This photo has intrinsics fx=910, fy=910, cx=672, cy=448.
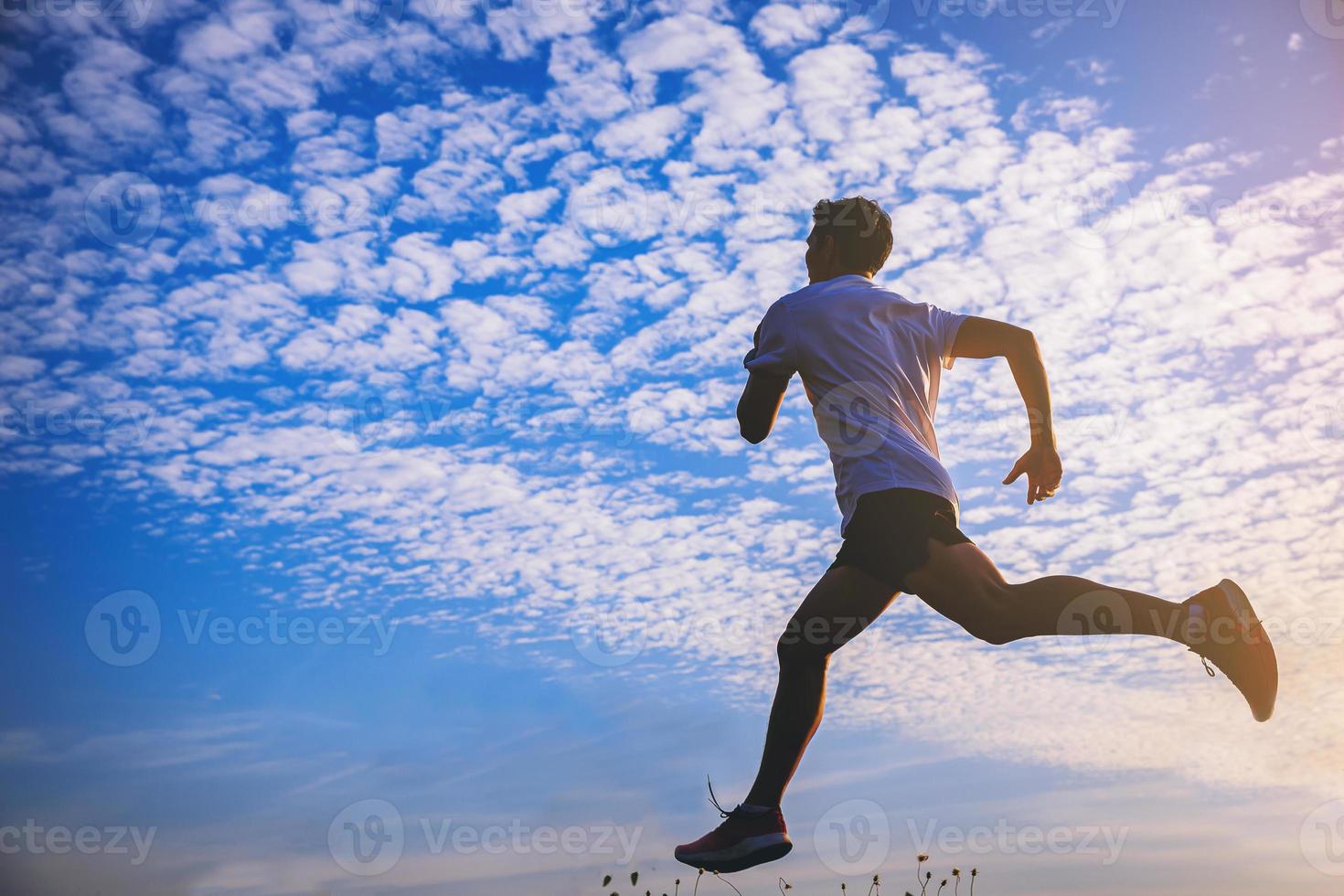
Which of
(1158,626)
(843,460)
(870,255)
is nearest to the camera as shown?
(1158,626)

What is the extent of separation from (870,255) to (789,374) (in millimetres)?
768

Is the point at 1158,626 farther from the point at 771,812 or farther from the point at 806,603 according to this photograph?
the point at 771,812

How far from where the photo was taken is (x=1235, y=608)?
3.21 meters

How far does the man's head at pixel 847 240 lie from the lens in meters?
4.02

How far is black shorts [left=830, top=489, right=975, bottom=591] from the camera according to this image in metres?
3.34

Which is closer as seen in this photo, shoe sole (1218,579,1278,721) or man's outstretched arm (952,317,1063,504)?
shoe sole (1218,579,1278,721)

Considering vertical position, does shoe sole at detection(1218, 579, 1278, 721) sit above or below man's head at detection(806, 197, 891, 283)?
below

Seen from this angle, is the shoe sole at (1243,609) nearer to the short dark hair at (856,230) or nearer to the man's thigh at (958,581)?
the man's thigh at (958,581)

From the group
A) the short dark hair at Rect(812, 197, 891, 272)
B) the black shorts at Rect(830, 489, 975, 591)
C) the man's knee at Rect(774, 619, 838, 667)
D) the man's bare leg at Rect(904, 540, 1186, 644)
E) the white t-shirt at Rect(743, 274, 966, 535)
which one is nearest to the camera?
the man's bare leg at Rect(904, 540, 1186, 644)

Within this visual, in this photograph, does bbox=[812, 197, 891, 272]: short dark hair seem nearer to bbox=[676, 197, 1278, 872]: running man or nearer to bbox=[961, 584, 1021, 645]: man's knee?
bbox=[676, 197, 1278, 872]: running man

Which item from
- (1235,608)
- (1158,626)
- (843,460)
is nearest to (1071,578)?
(1158,626)

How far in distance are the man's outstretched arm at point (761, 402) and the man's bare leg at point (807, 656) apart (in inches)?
25.3

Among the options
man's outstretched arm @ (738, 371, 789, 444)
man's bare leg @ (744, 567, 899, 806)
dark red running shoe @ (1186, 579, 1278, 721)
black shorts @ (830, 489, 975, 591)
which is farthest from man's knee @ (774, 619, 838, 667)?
dark red running shoe @ (1186, 579, 1278, 721)

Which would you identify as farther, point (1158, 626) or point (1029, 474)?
point (1029, 474)
